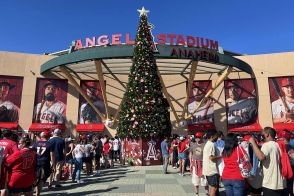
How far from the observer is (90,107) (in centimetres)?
3111

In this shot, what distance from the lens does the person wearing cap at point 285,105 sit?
3006 centimetres

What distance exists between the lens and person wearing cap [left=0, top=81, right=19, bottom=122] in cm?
2930

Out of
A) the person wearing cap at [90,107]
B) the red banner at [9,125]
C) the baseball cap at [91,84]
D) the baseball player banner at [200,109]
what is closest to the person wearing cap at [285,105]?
the baseball player banner at [200,109]

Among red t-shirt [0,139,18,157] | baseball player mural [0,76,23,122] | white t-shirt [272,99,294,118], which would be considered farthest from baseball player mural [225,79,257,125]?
red t-shirt [0,139,18,157]

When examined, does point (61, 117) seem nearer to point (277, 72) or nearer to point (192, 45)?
point (192, 45)

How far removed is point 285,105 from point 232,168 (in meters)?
28.9

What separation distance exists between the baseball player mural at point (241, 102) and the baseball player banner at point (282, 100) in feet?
6.76

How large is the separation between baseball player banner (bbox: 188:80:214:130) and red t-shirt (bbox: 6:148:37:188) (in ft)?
84.0

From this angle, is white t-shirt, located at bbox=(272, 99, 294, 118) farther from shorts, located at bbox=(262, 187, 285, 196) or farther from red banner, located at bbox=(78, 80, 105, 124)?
shorts, located at bbox=(262, 187, 285, 196)

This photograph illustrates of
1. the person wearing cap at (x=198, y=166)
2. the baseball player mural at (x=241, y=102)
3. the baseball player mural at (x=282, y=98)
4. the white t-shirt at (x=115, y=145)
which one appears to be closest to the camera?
the person wearing cap at (x=198, y=166)

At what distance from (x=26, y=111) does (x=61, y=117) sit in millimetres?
3700

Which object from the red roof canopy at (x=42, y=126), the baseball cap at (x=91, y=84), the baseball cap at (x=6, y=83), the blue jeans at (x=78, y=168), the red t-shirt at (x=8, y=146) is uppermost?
the baseball cap at (x=91, y=84)

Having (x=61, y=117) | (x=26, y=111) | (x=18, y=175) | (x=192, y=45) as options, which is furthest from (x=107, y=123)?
(x=18, y=175)

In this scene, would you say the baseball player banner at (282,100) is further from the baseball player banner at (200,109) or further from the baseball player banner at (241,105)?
the baseball player banner at (200,109)
